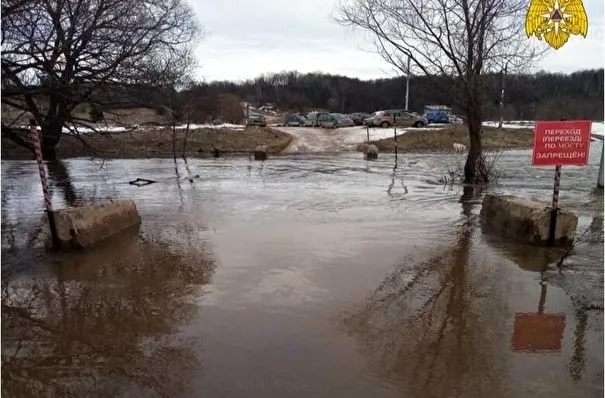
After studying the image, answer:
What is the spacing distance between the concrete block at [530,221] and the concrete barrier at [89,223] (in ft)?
20.0

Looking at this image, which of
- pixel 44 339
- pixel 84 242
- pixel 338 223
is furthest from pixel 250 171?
pixel 44 339

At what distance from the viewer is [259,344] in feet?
14.8

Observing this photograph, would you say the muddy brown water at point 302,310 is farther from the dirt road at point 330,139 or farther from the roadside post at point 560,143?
the dirt road at point 330,139

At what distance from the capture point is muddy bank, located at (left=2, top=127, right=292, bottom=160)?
31156 millimetres

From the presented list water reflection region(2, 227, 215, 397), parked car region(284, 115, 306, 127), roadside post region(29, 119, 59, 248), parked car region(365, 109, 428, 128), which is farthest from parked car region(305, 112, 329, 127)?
water reflection region(2, 227, 215, 397)

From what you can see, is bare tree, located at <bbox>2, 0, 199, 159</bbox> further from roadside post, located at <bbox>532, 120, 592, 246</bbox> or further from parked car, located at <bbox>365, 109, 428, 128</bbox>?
parked car, located at <bbox>365, 109, 428, 128</bbox>

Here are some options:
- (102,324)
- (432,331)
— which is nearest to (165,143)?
(102,324)

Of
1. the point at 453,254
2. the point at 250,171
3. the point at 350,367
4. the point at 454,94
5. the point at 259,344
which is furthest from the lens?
the point at 250,171

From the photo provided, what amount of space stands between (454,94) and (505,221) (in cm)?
751

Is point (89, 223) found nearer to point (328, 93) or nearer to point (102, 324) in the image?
point (102, 324)

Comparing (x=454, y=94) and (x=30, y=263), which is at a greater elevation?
(x=454, y=94)

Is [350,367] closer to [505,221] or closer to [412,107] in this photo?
[505,221]

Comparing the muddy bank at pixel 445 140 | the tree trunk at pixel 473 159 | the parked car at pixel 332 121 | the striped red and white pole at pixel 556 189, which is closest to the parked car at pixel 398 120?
the parked car at pixel 332 121

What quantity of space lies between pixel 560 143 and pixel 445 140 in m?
31.0
